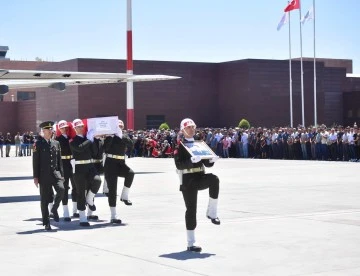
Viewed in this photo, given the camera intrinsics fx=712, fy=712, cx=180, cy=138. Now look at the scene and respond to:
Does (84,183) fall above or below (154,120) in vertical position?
below

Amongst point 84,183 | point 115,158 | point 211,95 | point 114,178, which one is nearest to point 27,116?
point 211,95

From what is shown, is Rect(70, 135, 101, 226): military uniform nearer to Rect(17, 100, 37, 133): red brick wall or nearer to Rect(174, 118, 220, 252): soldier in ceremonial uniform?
Rect(174, 118, 220, 252): soldier in ceremonial uniform

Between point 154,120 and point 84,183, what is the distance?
52.2 m

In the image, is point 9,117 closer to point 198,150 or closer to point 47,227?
point 47,227

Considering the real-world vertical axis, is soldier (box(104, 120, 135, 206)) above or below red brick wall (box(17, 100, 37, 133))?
below

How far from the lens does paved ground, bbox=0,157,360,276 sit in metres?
8.88

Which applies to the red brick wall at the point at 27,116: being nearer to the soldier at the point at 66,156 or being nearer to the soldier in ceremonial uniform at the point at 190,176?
the soldier at the point at 66,156

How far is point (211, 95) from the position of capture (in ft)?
224

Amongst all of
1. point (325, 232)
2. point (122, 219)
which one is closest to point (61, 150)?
point (122, 219)

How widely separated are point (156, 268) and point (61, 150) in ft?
20.0

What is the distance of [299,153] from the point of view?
36.8 metres

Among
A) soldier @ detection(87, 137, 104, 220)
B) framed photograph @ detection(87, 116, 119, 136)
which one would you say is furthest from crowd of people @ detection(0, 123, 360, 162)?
framed photograph @ detection(87, 116, 119, 136)

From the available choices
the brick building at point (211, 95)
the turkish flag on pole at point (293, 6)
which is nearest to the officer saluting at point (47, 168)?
the turkish flag on pole at point (293, 6)

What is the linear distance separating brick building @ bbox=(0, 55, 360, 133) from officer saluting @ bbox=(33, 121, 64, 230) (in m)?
49.0
